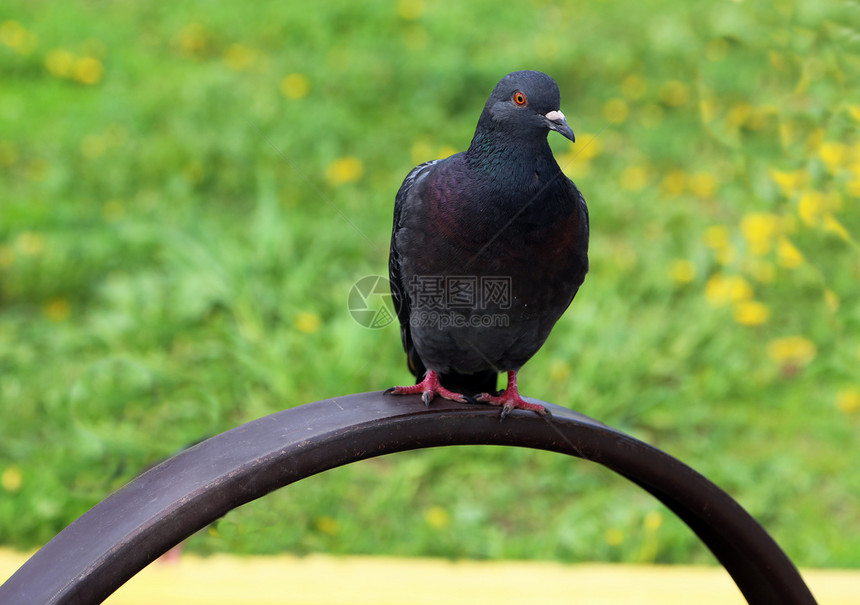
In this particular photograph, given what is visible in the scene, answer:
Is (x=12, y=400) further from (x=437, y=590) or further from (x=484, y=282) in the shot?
(x=484, y=282)

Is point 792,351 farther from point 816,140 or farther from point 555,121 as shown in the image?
point 555,121

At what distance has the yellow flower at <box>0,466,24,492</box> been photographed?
133 inches

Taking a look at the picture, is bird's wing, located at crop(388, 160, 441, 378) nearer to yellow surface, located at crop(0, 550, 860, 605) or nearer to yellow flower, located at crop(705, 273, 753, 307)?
yellow surface, located at crop(0, 550, 860, 605)

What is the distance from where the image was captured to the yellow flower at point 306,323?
13.3 feet

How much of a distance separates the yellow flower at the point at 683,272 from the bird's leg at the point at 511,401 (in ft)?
7.93

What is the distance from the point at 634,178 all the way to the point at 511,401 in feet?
11.1

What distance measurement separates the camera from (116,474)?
348cm

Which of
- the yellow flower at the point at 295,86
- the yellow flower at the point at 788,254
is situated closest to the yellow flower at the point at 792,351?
the yellow flower at the point at 788,254

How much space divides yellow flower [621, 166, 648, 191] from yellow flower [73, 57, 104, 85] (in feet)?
11.5

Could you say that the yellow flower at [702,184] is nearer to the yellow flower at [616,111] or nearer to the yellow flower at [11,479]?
the yellow flower at [616,111]

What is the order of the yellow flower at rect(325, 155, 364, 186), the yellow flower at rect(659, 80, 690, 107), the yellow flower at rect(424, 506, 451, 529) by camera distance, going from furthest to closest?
the yellow flower at rect(659, 80, 690, 107) < the yellow flower at rect(325, 155, 364, 186) < the yellow flower at rect(424, 506, 451, 529)

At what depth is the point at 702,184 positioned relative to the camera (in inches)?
199

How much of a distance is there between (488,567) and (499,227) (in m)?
1.40

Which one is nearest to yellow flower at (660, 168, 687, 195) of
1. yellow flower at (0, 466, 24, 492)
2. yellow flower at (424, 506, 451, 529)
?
yellow flower at (424, 506, 451, 529)
